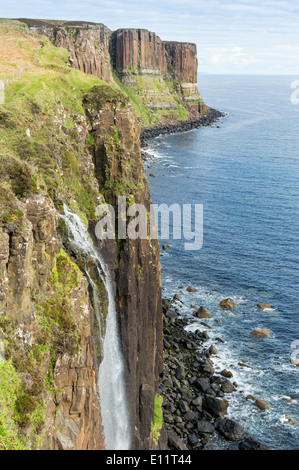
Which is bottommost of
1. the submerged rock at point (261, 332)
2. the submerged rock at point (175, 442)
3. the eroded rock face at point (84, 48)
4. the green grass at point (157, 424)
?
the submerged rock at point (175, 442)

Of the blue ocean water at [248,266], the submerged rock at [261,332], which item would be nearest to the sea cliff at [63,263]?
the blue ocean water at [248,266]

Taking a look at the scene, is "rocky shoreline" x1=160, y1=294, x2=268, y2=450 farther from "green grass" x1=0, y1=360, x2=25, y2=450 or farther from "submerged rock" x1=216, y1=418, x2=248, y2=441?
"green grass" x1=0, y1=360, x2=25, y2=450

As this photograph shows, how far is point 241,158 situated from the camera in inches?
5807

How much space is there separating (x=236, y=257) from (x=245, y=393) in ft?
103

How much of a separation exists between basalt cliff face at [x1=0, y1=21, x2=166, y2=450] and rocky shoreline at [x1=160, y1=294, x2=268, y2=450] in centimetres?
380

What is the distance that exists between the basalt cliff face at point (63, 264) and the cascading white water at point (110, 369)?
622 mm

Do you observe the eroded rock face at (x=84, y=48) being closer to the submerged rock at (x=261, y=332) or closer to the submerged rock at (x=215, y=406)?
the submerged rock at (x=261, y=332)

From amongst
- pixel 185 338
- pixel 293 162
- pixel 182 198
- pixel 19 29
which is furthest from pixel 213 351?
pixel 293 162

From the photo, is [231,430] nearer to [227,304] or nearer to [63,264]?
[227,304]

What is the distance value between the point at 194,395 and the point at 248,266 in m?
31.0

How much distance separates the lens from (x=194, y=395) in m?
46.7

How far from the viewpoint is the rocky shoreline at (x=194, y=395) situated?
135 feet

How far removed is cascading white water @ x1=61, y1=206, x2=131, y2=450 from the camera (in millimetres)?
25663

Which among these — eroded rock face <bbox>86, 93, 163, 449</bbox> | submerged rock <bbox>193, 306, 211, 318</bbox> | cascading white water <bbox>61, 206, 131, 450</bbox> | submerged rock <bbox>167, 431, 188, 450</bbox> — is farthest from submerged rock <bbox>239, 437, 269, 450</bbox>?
submerged rock <bbox>193, 306, 211, 318</bbox>
